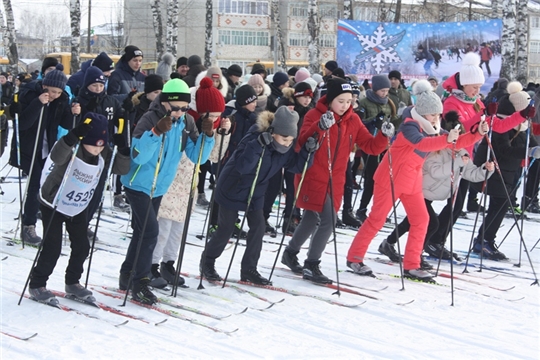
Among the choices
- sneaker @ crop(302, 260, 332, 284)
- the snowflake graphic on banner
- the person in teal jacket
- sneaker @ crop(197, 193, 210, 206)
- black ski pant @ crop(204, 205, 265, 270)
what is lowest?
sneaker @ crop(302, 260, 332, 284)

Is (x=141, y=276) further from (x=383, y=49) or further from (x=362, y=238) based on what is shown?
(x=383, y=49)

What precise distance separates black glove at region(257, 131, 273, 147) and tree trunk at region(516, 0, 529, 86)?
13390 mm

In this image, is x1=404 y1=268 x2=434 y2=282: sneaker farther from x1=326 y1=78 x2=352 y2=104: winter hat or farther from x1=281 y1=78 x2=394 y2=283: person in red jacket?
x1=326 y1=78 x2=352 y2=104: winter hat

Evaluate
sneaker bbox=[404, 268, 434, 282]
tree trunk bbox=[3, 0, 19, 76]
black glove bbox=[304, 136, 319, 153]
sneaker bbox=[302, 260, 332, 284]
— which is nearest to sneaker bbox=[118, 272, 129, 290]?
sneaker bbox=[302, 260, 332, 284]

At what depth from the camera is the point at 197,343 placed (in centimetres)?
451

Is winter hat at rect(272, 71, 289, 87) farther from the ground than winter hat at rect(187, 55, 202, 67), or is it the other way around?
winter hat at rect(187, 55, 202, 67)

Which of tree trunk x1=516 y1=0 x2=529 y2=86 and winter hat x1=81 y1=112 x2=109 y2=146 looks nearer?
winter hat x1=81 y1=112 x2=109 y2=146

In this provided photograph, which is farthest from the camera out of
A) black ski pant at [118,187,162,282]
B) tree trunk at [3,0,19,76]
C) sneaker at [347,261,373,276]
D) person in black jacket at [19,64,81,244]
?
tree trunk at [3,0,19,76]

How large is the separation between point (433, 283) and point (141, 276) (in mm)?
2664

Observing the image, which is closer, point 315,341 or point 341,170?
point 315,341

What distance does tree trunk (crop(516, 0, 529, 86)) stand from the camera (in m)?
17.7

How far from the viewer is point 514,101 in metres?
7.71

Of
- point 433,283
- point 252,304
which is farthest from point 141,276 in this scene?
point 433,283

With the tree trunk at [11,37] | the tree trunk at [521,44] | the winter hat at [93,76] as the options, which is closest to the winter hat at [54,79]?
the winter hat at [93,76]
